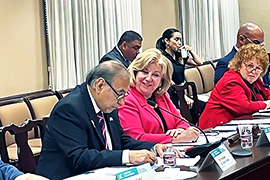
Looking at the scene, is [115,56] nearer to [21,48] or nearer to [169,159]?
[21,48]

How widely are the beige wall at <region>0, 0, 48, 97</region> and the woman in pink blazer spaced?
2.15m

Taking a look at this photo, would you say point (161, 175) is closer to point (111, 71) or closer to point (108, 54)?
point (111, 71)

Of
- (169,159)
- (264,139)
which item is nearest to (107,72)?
(169,159)

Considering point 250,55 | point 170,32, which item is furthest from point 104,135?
point 170,32

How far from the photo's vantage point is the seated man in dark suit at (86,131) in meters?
2.38

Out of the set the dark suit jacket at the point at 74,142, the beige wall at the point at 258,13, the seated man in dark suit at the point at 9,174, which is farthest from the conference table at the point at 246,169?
the beige wall at the point at 258,13

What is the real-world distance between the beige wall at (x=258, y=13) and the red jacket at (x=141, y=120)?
6.02m

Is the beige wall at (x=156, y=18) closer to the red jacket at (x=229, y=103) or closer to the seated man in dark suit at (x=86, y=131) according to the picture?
the red jacket at (x=229, y=103)

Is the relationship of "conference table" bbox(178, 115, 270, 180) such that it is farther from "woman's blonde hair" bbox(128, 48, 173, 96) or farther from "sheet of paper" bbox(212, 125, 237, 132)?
"woman's blonde hair" bbox(128, 48, 173, 96)

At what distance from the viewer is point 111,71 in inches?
98.9

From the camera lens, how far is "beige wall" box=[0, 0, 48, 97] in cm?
494

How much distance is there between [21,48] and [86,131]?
9.41 feet

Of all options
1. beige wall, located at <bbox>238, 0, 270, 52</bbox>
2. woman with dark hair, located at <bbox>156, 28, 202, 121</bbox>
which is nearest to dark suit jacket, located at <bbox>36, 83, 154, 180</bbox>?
woman with dark hair, located at <bbox>156, 28, 202, 121</bbox>

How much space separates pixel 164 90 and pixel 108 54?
215cm
